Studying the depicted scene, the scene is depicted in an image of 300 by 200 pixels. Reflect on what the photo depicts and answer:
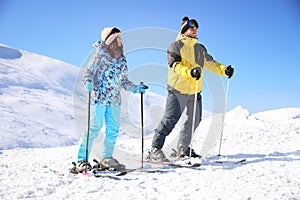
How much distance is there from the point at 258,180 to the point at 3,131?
16.2 metres

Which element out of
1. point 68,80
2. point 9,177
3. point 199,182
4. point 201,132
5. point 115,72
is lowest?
point 9,177

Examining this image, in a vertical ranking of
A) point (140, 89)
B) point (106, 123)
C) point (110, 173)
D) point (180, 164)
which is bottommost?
point (110, 173)

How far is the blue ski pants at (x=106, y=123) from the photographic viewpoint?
404 centimetres

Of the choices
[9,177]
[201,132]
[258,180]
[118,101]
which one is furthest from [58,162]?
[201,132]

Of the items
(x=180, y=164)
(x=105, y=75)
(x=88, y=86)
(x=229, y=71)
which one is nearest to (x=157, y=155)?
(x=180, y=164)

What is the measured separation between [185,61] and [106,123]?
1573 millimetres

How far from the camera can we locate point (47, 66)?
1843 inches

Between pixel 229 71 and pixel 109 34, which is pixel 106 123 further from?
pixel 229 71

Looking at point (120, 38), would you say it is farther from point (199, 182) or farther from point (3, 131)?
point (3, 131)

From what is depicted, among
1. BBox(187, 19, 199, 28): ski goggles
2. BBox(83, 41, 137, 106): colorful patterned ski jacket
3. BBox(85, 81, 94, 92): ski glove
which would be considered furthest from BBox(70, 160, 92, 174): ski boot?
BBox(187, 19, 199, 28): ski goggles

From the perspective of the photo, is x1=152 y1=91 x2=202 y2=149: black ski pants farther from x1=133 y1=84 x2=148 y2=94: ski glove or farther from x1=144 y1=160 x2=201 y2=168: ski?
x1=133 y1=84 x2=148 y2=94: ski glove

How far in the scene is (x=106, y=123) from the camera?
415 cm

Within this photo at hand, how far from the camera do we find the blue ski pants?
13.2 ft

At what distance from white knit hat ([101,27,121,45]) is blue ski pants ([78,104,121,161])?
87 cm
